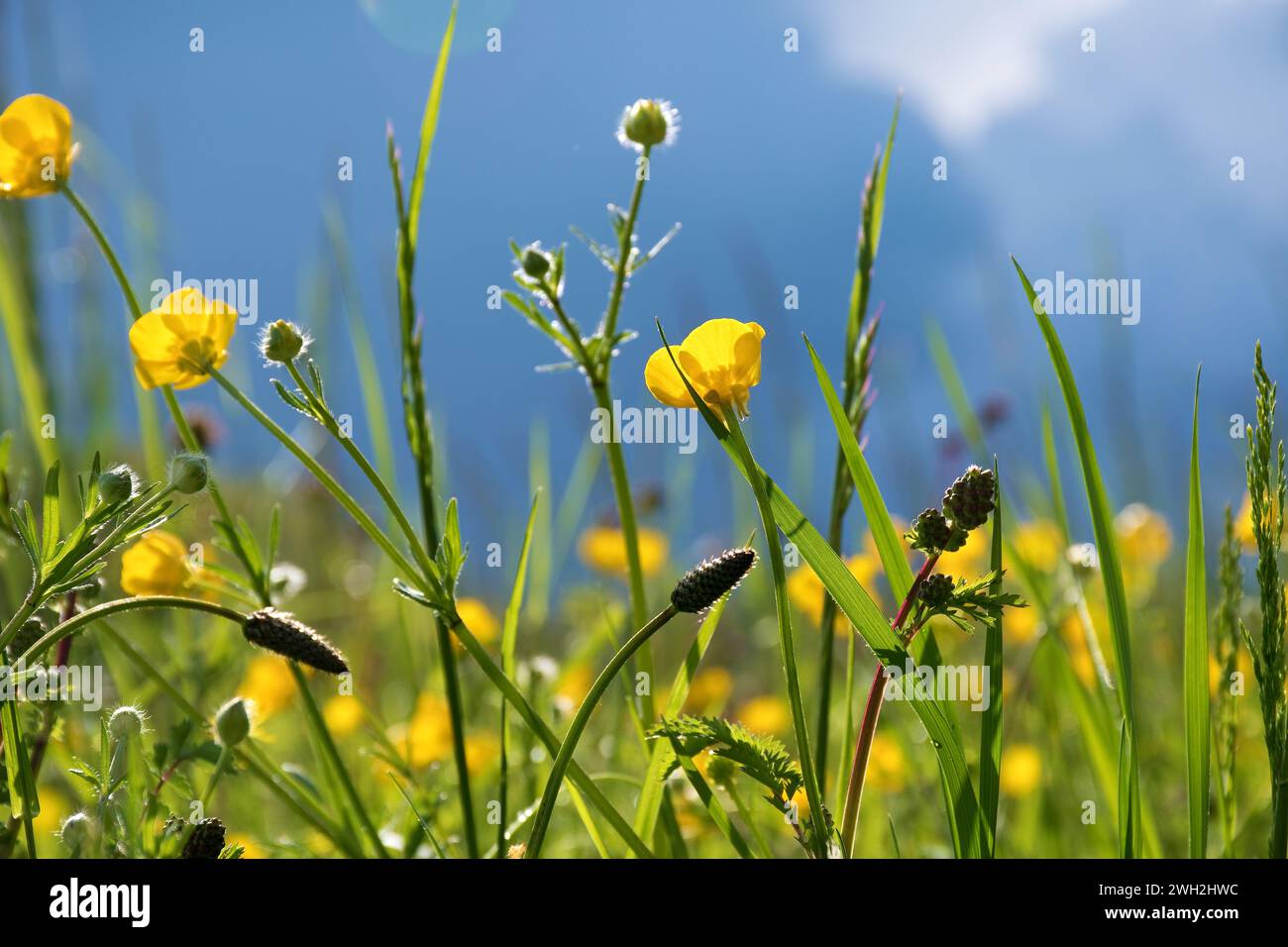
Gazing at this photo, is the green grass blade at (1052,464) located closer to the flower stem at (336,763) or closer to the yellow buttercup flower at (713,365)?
the yellow buttercup flower at (713,365)

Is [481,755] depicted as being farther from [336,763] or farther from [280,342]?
[280,342]

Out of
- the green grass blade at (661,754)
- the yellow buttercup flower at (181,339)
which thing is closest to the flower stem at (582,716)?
the green grass blade at (661,754)

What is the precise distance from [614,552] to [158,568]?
1.69 metres

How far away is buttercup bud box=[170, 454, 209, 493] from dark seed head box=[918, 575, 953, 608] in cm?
56

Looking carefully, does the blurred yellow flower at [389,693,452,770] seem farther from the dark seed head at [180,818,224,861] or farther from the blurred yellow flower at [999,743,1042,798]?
the blurred yellow flower at [999,743,1042,798]

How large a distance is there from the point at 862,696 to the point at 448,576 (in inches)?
59.2

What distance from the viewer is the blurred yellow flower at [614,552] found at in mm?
2750

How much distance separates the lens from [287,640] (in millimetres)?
737

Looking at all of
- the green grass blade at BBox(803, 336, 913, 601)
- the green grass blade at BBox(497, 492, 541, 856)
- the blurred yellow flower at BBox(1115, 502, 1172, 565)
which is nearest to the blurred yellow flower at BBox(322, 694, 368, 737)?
the green grass blade at BBox(497, 492, 541, 856)

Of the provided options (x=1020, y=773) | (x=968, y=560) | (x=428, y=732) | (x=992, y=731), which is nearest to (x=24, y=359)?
(x=428, y=732)

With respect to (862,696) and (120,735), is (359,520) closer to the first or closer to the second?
(120,735)

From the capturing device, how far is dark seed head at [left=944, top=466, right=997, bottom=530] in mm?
715
